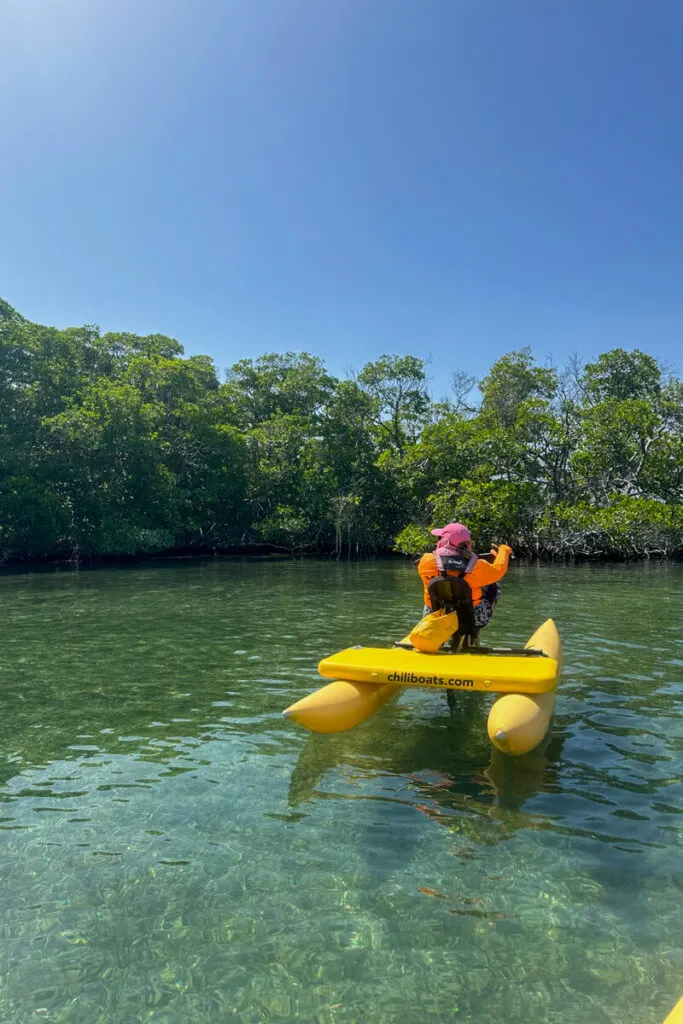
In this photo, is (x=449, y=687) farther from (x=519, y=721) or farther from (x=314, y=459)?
(x=314, y=459)

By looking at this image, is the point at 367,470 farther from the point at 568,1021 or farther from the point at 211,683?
the point at 568,1021

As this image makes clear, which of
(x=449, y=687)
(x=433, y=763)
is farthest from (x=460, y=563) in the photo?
(x=433, y=763)

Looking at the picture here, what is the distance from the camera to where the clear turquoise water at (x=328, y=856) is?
2.84 metres

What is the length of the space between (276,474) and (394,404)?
7.98 m

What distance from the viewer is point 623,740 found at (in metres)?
5.79

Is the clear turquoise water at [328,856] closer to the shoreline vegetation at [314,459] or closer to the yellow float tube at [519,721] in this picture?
the yellow float tube at [519,721]

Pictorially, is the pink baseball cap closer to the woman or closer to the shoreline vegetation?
the woman

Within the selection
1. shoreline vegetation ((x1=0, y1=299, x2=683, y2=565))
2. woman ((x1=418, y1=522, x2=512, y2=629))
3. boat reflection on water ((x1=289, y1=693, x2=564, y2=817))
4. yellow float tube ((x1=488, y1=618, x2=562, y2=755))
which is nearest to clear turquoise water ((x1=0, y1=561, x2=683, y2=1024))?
boat reflection on water ((x1=289, y1=693, x2=564, y2=817))

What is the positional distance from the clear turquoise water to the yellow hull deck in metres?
0.42

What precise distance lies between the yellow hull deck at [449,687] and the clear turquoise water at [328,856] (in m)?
0.42

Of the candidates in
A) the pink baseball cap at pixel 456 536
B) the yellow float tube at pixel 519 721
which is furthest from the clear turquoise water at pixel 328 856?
the pink baseball cap at pixel 456 536

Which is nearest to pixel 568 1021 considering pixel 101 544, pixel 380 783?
pixel 380 783

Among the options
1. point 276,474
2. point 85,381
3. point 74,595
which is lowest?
point 74,595

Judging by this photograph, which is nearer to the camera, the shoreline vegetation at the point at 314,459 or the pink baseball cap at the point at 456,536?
the pink baseball cap at the point at 456,536
